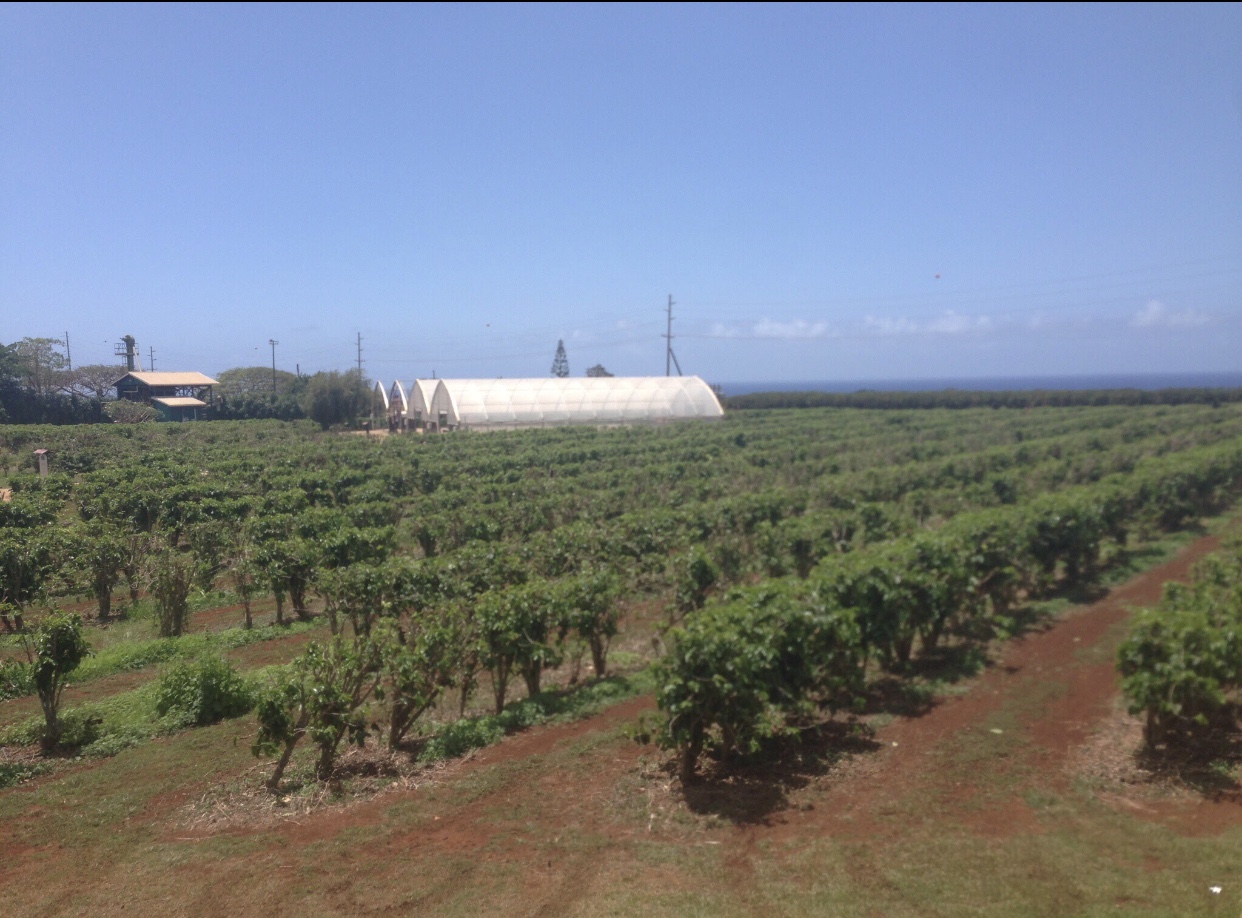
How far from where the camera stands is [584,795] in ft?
28.3

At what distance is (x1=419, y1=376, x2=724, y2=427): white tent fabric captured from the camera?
48.6 m

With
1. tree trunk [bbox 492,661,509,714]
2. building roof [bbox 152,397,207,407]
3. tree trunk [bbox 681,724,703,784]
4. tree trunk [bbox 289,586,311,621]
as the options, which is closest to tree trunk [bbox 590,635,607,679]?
tree trunk [bbox 492,661,509,714]

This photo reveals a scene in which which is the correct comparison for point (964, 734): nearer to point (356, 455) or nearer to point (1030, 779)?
point (1030, 779)

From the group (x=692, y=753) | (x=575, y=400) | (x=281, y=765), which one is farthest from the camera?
(x=575, y=400)

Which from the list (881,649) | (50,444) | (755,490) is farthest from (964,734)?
(50,444)

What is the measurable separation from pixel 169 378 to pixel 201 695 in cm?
3539

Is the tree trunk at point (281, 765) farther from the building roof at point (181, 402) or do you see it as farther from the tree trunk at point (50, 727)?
the building roof at point (181, 402)

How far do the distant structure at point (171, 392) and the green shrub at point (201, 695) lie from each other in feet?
100

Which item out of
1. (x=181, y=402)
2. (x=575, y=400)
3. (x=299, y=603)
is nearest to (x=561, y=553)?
(x=299, y=603)

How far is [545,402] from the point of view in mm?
50562

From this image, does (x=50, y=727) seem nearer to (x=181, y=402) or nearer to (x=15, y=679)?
(x=15, y=679)

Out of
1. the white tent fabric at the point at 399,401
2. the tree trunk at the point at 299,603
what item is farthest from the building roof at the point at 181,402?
the tree trunk at the point at 299,603

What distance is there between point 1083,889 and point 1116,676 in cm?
663

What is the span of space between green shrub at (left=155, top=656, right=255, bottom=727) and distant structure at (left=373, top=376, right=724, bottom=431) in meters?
36.3
